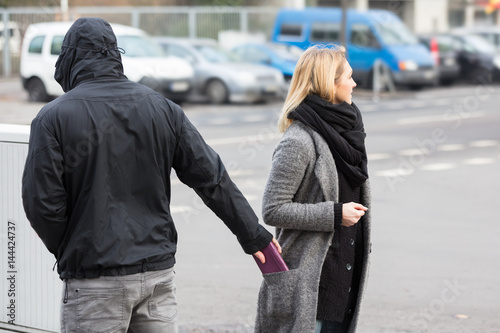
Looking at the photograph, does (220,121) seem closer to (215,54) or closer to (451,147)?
(215,54)

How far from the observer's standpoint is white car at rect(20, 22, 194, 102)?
2048cm

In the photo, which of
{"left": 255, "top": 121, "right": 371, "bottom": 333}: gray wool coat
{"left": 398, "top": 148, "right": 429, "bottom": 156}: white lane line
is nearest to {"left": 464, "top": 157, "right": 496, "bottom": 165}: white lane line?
{"left": 398, "top": 148, "right": 429, "bottom": 156}: white lane line

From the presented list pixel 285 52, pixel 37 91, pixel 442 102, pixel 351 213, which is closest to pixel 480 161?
pixel 351 213

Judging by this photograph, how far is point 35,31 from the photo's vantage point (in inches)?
846

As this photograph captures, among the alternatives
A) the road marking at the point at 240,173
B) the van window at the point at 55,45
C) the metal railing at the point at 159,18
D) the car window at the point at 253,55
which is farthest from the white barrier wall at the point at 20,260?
the metal railing at the point at 159,18

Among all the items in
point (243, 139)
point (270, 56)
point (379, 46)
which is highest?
point (379, 46)

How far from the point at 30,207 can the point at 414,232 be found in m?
5.69

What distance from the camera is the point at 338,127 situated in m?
3.42

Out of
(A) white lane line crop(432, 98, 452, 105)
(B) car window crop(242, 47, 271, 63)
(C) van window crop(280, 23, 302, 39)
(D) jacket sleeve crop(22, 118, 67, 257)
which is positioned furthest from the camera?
(C) van window crop(280, 23, 302, 39)

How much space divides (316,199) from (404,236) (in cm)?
450

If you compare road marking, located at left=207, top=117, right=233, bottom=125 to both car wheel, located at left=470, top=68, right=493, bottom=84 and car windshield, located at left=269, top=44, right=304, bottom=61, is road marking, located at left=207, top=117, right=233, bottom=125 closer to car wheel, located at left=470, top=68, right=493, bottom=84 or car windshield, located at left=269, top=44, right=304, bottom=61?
car windshield, located at left=269, top=44, right=304, bottom=61

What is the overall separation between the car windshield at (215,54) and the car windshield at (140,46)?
1.52 m

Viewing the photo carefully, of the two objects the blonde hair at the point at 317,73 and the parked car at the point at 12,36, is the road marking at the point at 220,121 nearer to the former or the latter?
the blonde hair at the point at 317,73

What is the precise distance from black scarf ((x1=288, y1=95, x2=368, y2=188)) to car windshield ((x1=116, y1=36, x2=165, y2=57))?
17.0 metres
